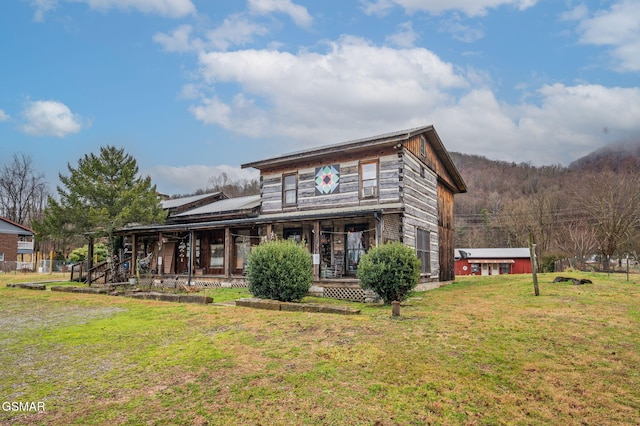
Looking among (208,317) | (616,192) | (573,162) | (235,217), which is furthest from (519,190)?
(208,317)

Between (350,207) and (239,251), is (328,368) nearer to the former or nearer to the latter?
(350,207)

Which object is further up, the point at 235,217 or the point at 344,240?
the point at 235,217

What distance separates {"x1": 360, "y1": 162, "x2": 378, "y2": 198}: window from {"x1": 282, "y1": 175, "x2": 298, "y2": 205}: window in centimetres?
360

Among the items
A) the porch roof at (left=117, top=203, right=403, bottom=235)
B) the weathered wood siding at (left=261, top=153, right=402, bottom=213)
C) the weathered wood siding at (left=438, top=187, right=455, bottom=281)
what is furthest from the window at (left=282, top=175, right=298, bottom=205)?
the weathered wood siding at (left=438, top=187, right=455, bottom=281)

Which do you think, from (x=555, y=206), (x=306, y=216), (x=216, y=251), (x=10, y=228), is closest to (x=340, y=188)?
(x=306, y=216)

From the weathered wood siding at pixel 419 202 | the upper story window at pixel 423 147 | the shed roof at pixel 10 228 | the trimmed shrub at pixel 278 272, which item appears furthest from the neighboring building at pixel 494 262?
the shed roof at pixel 10 228

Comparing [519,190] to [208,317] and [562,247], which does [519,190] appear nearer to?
[562,247]

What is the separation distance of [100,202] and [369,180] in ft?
60.1

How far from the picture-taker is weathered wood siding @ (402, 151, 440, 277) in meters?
17.8

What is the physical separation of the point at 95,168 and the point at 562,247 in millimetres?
39517

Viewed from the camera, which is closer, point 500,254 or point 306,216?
point 306,216

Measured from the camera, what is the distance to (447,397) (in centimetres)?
532

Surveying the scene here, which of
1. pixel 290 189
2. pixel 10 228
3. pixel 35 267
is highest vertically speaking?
pixel 290 189

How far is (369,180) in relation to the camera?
18.3m
